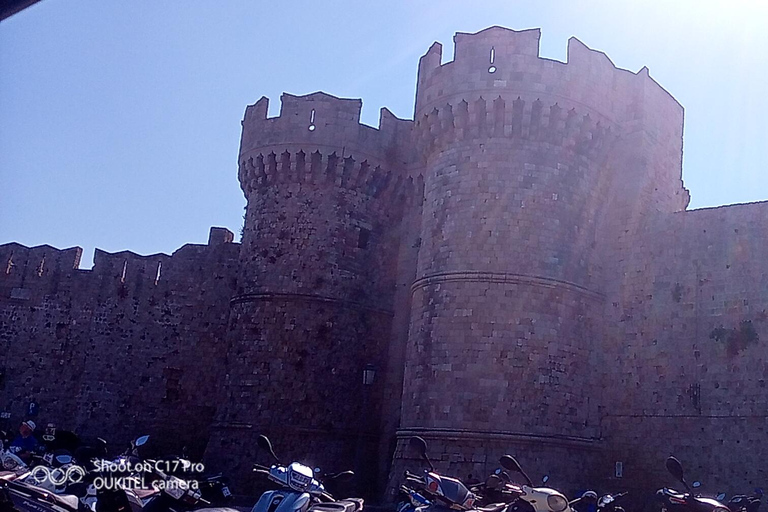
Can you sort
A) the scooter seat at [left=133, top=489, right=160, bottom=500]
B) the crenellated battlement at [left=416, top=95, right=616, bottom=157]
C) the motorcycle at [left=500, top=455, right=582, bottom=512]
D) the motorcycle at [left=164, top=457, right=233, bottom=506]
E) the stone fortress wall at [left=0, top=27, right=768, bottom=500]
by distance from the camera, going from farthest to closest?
the crenellated battlement at [left=416, top=95, right=616, bottom=157], the stone fortress wall at [left=0, top=27, right=768, bottom=500], the motorcycle at [left=164, top=457, right=233, bottom=506], the scooter seat at [left=133, top=489, right=160, bottom=500], the motorcycle at [left=500, top=455, right=582, bottom=512]

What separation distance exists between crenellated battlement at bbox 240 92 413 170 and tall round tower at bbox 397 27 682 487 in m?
2.42

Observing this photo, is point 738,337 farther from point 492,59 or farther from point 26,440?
point 26,440

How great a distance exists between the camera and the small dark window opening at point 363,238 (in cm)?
1688

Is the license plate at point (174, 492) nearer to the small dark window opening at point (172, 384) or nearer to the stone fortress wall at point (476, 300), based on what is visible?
the stone fortress wall at point (476, 300)

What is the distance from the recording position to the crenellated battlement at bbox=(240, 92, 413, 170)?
17.0 metres

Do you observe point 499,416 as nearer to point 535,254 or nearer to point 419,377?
point 419,377

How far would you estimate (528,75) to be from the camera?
13812 mm

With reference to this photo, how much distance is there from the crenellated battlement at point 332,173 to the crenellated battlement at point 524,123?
302 centimetres

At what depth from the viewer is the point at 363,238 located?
1695cm

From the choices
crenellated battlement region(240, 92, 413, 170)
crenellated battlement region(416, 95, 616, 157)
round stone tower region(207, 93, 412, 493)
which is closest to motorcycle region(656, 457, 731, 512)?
crenellated battlement region(416, 95, 616, 157)

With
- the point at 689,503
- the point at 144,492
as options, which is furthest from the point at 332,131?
the point at 689,503

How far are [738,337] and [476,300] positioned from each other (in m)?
3.91

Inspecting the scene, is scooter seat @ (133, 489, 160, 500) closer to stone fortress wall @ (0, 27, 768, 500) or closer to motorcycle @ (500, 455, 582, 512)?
motorcycle @ (500, 455, 582, 512)

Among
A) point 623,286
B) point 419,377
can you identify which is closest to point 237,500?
point 419,377
